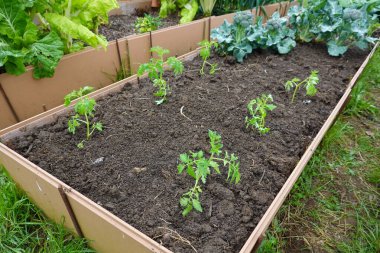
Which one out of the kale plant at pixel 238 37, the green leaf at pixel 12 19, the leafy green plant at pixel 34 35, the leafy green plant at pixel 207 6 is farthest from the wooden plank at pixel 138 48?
the leafy green plant at pixel 207 6

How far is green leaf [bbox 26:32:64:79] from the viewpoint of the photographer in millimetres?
2082

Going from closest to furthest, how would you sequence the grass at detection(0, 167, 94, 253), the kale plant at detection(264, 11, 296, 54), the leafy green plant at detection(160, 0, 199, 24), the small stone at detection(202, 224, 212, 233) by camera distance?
the small stone at detection(202, 224, 212, 233)
the grass at detection(0, 167, 94, 253)
the kale plant at detection(264, 11, 296, 54)
the leafy green plant at detection(160, 0, 199, 24)

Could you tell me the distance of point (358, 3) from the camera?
136 inches

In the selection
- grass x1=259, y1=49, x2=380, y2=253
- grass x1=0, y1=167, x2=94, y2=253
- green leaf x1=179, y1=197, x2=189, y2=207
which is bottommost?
grass x1=259, y1=49, x2=380, y2=253

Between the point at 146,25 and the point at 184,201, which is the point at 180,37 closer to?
the point at 146,25

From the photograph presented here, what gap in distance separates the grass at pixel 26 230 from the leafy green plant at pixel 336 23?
315 cm

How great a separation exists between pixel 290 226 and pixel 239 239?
70cm

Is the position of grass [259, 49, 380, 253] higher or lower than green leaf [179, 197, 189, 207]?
lower

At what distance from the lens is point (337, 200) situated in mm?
2018

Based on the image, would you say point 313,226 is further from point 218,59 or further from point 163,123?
point 218,59

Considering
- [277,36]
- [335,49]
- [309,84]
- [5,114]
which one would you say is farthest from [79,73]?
[335,49]

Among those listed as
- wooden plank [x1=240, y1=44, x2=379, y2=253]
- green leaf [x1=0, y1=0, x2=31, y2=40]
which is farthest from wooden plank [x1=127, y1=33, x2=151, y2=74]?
wooden plank [x1=240, y1=44, x2=379, y2=253]

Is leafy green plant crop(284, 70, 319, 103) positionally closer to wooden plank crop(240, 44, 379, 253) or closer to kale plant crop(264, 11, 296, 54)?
wooden plank crop(240, 44, 379, 253)

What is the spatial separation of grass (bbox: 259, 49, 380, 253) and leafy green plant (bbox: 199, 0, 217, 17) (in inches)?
98.4
